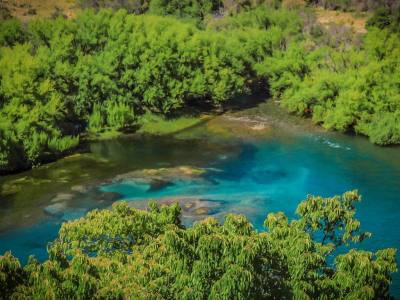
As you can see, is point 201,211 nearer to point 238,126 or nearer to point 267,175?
point 267,175

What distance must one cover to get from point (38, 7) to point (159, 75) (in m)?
55.3

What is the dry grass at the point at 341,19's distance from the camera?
122m

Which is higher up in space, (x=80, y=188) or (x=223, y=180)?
(x=80, y=188)

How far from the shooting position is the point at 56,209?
6284 cm

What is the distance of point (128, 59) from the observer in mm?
89750

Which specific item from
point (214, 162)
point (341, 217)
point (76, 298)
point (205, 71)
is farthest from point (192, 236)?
point (205, 71)

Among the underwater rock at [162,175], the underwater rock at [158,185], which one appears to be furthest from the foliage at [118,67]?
the underwater rock at [158,185]

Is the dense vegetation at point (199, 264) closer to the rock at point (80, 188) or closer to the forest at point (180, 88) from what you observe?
the forest at point (180, 88)

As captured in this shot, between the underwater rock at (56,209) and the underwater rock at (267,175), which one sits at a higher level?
the underwater rock at (56,209)

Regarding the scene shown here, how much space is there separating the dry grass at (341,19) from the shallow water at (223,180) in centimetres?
4450

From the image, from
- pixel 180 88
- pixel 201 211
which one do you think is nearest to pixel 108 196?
pixel 201 211

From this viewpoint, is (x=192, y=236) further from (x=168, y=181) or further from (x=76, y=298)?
(x=168, y=181)

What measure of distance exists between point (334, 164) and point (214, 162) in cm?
1462

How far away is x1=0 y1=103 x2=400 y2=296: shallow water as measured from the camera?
197 feet
